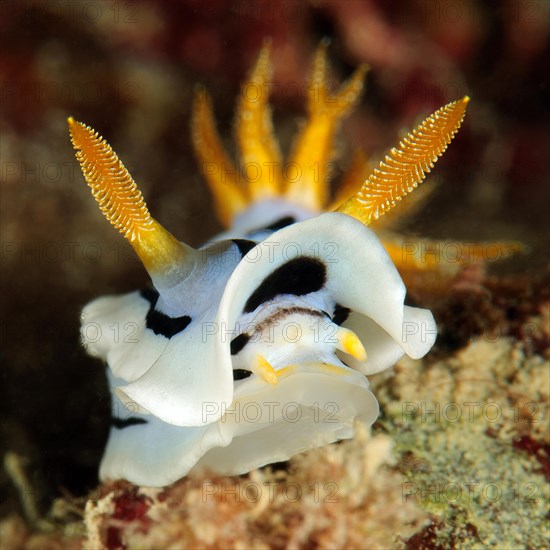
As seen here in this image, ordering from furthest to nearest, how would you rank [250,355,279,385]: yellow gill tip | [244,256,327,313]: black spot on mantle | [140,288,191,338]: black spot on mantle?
[140,288,191,338]: black spot on mantle, [244,256,327,313]: black spot on mantle, [250,355,279,385]: yellow gill tip

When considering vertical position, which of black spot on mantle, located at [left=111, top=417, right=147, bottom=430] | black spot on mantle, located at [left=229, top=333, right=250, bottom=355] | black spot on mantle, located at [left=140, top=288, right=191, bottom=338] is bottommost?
black spot on mantle, located at [left=111, top=417, right=147, bottom=430]

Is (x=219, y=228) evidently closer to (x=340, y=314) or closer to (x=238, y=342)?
(x=340, y=314)

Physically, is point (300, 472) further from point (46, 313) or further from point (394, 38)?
point (394, 38)

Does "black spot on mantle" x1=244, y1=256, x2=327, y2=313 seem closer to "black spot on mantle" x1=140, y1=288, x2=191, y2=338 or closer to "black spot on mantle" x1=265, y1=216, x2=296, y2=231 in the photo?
"black spot on mantle" x1=140, y1=288, x2=191, y2=338

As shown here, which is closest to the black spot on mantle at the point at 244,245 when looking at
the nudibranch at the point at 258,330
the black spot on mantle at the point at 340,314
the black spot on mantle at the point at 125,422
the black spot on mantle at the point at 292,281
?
the nudibranch at the point at 258,330

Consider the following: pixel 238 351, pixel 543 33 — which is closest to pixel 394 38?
pixel 543 33

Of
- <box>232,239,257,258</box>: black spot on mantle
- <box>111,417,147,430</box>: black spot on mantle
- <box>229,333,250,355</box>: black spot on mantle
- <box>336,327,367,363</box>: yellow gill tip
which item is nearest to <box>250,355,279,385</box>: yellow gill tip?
<box>229,333,250,355</box>: black spot on mantle

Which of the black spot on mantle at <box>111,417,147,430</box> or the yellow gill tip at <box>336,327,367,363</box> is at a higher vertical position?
the yellow gill tip at <box>336,327,367,363</box>

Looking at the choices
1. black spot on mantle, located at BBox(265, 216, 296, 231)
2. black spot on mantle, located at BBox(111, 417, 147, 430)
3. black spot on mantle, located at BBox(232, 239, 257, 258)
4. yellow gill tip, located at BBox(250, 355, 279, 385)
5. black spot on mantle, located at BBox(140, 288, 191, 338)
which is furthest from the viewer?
black spot on mantle, located at BBox(265, 216, 296, 231)
